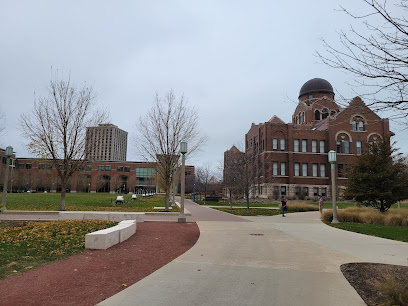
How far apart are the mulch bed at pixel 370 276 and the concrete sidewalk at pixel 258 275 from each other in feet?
0.57

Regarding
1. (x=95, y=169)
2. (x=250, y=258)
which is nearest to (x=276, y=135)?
(x=250, y=258)

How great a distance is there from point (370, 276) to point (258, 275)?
2148mm

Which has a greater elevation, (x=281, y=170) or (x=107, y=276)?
(x=281, y=170)

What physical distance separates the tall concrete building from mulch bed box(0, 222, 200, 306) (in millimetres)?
15206

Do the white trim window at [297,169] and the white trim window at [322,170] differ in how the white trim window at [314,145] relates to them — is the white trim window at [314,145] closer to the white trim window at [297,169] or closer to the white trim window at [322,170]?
the white trim window at [322,170]

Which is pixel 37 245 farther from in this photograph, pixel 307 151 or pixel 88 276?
pixel 307 151

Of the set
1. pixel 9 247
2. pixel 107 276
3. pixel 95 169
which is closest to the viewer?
pixel 107 276

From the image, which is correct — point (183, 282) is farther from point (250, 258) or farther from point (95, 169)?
point (95, 169)

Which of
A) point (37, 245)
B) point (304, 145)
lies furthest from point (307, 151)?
point (37, 245)

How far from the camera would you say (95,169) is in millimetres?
103125

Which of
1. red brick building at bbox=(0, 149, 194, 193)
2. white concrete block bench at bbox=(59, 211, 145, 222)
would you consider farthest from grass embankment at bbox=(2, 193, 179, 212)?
red brick building at bbox=(0, 149, 194, 193)

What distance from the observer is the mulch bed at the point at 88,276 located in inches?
175

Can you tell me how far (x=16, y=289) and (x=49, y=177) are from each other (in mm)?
86599

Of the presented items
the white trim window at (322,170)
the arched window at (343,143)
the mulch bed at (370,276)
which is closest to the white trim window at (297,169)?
the white trim window at (322,170)
